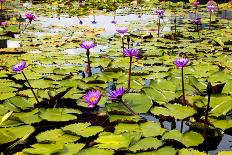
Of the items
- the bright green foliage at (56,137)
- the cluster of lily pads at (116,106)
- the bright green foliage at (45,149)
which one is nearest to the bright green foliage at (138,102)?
the cluster of lily pads at (116,106)

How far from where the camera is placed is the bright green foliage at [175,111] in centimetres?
189

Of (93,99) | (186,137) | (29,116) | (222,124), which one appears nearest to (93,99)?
(93,99)

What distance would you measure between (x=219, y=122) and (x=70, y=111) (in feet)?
2.80

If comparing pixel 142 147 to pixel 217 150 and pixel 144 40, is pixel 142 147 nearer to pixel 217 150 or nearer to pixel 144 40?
pixel 217 150

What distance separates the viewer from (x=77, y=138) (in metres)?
1.67

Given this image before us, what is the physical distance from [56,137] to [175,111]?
703 millimetres

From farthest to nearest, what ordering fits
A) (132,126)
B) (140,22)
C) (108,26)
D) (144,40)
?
(140,22) < (108,26) < (144,40) < (132,126)

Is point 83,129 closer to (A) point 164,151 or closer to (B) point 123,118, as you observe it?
(B) point 123,118

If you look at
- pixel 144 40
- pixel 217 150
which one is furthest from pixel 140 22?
pixel 217 150

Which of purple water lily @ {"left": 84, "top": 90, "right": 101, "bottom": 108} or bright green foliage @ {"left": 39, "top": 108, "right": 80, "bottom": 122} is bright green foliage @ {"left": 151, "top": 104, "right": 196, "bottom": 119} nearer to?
purple water lily @ {"left": 84, "top": 90, "right": 101, "bottom": 108}

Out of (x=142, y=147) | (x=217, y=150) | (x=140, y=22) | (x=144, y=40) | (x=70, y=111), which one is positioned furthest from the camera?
(x=140, y=22)

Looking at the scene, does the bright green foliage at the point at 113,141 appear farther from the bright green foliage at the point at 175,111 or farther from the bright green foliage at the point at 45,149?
the bright green foliage at the point at 175,111

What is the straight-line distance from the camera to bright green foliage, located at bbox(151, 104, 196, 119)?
1.89 metres

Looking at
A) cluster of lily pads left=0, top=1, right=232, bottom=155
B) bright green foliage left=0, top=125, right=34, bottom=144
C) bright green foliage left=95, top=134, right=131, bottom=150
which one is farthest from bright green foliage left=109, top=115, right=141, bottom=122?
bright green foliage left=0, top=125, right=34, bottom=144
